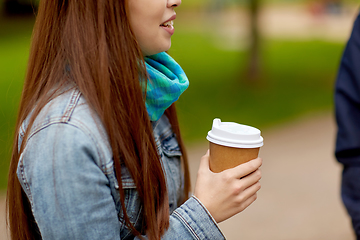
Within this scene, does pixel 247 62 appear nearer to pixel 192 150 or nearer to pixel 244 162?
pixel 192 150

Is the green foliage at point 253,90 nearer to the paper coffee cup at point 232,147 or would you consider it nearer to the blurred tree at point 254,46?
the blurred tree at point 254,46

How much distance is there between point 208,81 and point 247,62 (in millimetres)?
1097

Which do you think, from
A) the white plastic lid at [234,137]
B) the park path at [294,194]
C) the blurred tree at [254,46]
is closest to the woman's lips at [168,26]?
the white plastic lid at [234,137]

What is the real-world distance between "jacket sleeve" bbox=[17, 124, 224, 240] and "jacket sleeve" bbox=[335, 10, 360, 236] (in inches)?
41.9

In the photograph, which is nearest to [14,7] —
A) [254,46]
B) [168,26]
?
[254,46]

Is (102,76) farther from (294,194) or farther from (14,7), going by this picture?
(14,7)

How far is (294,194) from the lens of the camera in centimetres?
498

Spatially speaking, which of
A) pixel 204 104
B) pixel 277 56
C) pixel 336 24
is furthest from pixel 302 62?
pixel 336 24

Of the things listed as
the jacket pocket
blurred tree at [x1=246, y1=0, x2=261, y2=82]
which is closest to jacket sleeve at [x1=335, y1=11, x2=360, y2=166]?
the jacket pocket

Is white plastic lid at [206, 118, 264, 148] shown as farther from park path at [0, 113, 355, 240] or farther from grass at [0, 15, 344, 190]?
grass at [0, 15, 344, 190]

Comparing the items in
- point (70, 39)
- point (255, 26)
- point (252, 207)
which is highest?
point (70, 39)

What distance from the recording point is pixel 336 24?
26109 mm

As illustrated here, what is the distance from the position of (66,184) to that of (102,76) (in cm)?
37

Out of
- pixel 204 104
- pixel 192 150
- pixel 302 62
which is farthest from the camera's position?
pixel 302 62
